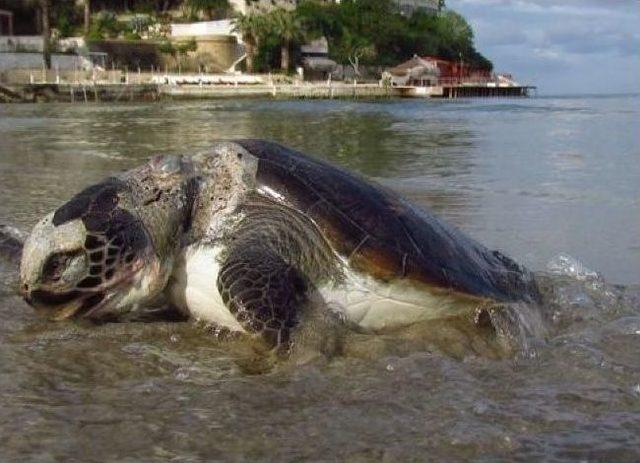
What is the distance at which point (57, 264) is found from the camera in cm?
338

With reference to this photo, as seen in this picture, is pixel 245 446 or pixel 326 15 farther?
pixel 326 15

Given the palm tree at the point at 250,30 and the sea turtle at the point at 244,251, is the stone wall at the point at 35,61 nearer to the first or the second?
the palm tree at the point at 250,30

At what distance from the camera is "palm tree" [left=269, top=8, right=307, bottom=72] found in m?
76.2

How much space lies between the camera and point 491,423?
270 cm

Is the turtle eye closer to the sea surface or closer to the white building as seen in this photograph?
the sea surface

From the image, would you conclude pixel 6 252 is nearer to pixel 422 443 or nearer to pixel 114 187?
pixel 114 187

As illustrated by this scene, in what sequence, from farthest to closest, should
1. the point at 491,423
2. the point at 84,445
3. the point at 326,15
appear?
the point at 326,15 → the point at 491,423 → the point at 84,445

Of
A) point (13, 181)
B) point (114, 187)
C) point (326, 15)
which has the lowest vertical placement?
point (13, 181)

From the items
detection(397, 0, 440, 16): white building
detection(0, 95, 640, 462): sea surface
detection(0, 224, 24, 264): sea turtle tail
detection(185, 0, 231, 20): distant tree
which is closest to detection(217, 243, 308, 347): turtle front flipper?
detection(0, 95, 640, 462): sea surface

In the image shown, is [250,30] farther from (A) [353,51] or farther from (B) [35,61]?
(B) [35,61]

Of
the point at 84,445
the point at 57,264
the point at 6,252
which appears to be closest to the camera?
the point at 84,445

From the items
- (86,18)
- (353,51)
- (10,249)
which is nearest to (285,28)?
(353,51)

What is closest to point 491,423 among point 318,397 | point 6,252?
point 318,397

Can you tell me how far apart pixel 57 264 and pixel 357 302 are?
1.28 m
